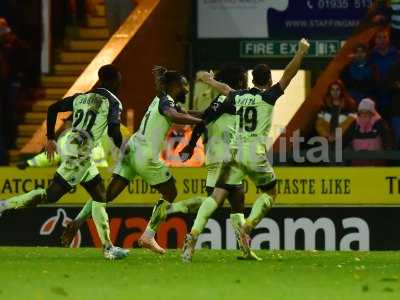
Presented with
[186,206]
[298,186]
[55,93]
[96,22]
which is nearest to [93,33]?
[96,22]

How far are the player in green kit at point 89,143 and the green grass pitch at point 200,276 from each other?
48 cm

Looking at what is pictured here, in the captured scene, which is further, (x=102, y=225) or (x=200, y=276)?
(x=102, y=225)

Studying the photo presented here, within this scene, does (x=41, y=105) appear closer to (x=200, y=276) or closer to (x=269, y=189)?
(x=269, y=189)

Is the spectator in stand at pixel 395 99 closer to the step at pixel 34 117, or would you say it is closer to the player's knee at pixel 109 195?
the step at pixel 34 117

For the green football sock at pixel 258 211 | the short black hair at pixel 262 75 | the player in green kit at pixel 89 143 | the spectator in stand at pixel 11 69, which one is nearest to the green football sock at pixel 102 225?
the player in green kit at pixel 89 143

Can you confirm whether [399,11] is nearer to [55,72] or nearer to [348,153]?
[348,153]

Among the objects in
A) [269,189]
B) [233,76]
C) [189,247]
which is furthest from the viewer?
[233,76]

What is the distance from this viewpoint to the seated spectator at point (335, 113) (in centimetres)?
2369

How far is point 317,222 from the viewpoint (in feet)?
73.2

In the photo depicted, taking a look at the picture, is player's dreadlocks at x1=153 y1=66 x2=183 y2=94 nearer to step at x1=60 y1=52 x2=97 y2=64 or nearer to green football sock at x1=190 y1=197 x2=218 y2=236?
green football sock at x1=190 y1=197 x2=218 y2=236

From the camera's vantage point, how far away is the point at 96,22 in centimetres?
2767

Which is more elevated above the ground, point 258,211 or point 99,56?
point 99,56

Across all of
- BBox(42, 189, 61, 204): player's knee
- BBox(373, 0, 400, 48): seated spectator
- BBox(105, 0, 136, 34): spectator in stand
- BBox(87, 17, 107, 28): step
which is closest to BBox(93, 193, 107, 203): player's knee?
BBox(42, 189, 61, 204): player's knee

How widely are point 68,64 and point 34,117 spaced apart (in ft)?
4.08
